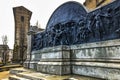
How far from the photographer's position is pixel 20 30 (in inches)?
1585

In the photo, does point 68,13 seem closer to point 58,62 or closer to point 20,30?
point 58,62

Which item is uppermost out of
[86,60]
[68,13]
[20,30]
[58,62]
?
[20,30]

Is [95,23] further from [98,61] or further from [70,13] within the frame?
[70,13]

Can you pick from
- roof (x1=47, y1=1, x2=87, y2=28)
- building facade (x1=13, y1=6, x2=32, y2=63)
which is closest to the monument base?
roof (x1=47, y1=1, x2=87, y2=28)

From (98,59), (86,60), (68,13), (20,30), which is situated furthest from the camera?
(20,30)

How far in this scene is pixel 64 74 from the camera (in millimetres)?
10773

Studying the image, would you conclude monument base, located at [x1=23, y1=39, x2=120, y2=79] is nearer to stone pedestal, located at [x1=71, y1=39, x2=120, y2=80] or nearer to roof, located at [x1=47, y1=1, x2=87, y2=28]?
stone pedestal, located at [x1=71, y1=39, x2=120, y2=80]

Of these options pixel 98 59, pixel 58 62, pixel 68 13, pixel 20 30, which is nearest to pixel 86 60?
pixel 98 59

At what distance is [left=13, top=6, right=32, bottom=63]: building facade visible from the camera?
37.1 metres

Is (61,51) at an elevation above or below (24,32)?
below

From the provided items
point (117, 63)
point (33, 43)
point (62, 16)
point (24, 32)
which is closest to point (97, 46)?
point (117, 63)

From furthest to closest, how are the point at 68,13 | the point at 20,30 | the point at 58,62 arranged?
the point at 20,30 < the point at 68,13 < the point at 58,62

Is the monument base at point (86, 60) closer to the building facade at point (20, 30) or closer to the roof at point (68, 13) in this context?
the roof at point (68, 13)

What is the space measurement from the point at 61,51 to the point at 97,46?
2792 millimetres
